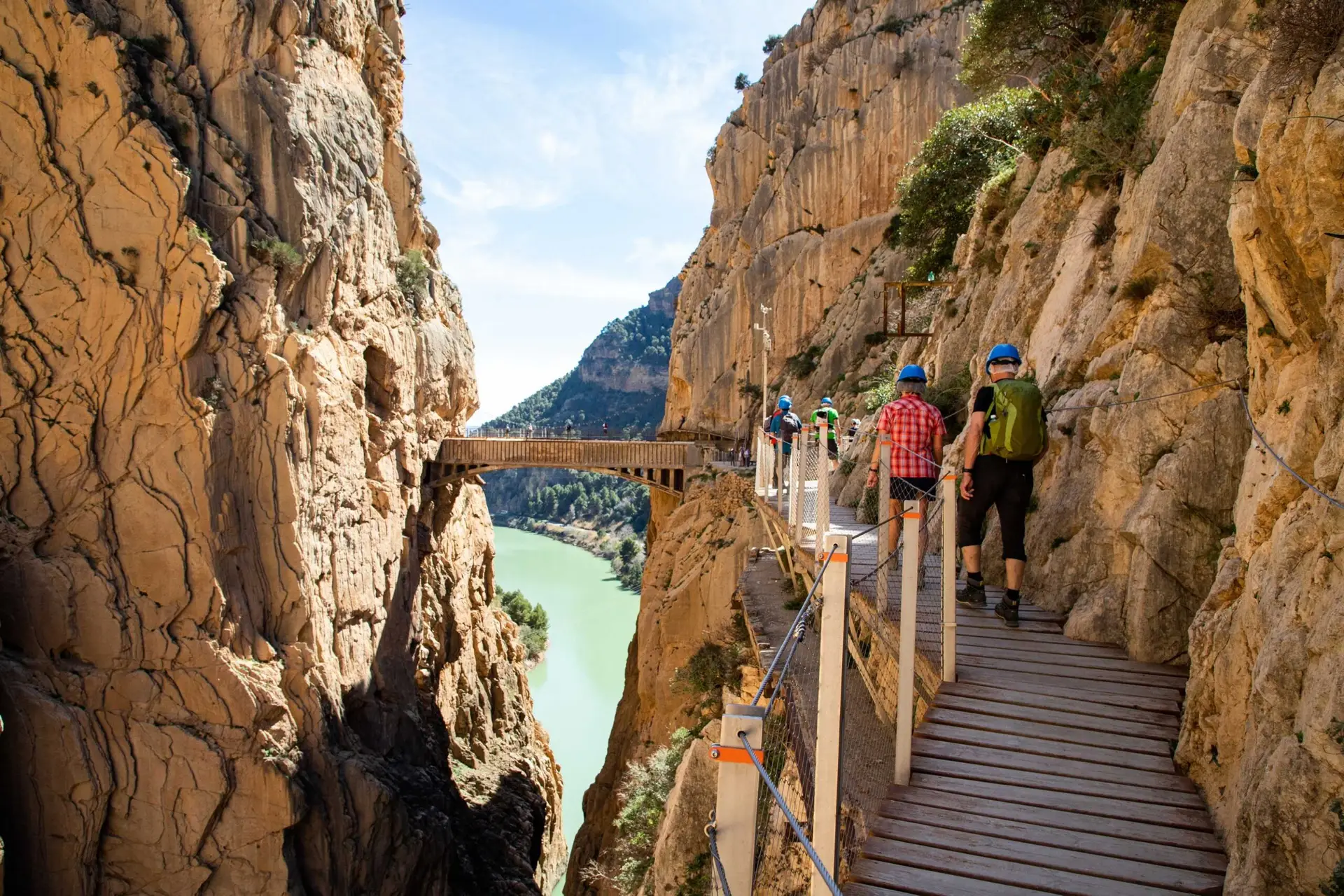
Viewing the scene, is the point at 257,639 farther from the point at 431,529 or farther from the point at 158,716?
the point at 431,529

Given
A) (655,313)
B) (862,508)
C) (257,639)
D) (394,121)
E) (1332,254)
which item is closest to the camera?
(1332,254)

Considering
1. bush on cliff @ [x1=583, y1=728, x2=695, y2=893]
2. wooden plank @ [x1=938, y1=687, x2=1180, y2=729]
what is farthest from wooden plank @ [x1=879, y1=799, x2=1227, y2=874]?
bush on cliff @ [x1=583, y1=728, x2=695, y2=893]

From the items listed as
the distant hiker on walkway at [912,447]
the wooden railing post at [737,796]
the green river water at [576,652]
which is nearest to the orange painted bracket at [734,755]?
the wooden railing post at [737,796]

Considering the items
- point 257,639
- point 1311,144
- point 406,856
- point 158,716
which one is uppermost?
point 1311,144

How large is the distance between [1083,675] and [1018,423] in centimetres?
172

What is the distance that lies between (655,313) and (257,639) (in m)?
146

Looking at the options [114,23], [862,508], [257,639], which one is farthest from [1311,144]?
[114,23]

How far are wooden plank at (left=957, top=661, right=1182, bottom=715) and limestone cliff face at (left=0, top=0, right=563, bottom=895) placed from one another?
15.9m

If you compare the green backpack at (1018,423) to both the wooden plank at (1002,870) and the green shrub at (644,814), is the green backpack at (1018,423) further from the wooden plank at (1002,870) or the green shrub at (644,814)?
the green shrub at (644,814)

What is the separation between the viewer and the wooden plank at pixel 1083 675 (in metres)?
4.97

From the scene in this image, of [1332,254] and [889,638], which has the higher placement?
[1332,254]

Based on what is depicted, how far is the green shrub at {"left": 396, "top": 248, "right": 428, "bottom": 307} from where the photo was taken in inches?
973

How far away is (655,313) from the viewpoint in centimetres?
16050

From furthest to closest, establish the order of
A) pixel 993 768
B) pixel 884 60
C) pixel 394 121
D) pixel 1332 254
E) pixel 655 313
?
pixel 655 313 < pixel 884 60 < pixel 394 121 < pixel 993 768 < pixel 1332 254
